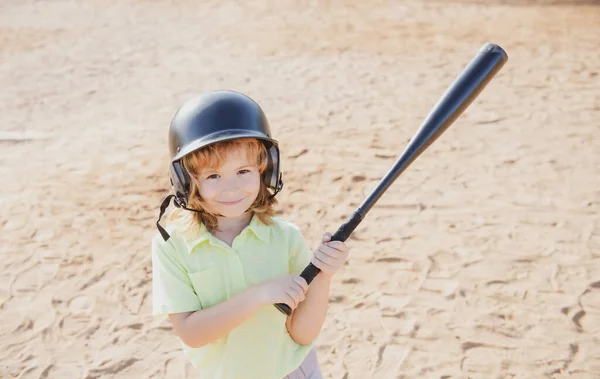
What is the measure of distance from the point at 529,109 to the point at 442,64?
186 cm

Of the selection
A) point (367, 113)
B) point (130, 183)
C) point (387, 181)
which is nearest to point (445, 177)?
point (367, 113)

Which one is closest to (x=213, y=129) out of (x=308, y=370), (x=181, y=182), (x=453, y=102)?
(x=181, y=182)

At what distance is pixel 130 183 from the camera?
21.0 feet

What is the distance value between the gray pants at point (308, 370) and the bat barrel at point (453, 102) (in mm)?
591

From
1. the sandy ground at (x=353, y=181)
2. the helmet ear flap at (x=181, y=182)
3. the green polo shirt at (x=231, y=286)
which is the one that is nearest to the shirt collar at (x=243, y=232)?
the green polo shirt at (x=231, y=286)

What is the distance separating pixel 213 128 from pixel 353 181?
13.7 ft

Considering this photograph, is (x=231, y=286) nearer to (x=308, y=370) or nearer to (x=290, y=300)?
(x=290, y=300)

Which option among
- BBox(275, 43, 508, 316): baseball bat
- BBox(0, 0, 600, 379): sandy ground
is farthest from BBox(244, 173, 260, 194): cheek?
BBox(0, 0, 600, 379): sandy ground

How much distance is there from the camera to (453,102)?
7.05 feet

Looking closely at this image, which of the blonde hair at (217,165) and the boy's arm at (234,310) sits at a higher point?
the blonde hair at (217,165)

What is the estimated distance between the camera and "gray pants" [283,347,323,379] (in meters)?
2.30

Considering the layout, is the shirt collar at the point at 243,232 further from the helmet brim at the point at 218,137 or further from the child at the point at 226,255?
the helmet brim at the point at 218,137

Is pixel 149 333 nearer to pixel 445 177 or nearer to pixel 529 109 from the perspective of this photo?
pixel 445 177

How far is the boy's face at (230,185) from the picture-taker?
7.10ft
